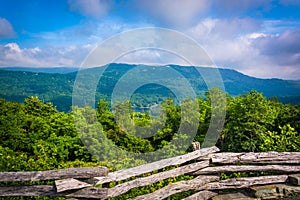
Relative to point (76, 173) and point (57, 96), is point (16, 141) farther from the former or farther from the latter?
point (57, 96)

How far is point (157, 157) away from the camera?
34.0 ft

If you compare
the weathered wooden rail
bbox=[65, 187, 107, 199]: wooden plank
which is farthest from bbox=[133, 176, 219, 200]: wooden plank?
bbox=[65, 187, 107, 199]: wooden plank

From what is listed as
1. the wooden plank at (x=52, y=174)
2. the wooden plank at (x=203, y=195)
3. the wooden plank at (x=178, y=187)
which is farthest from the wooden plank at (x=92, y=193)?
the wooden plank at (x=203, y=195)

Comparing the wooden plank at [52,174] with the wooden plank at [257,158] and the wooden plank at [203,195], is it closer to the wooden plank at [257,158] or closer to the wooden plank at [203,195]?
the wooden plank at [203,195]

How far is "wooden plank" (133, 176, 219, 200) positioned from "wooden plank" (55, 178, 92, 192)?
1.08 m

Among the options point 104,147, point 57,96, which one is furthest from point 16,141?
point 57,96

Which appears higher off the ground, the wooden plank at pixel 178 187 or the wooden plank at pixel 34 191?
the wooden plank at pixel 34 191

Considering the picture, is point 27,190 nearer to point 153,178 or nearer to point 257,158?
point 153,178

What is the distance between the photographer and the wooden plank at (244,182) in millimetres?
5193

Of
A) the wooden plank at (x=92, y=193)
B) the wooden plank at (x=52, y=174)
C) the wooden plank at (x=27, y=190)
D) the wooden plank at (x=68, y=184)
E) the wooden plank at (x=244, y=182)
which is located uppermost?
the wooden plank at (x=52, y=174)

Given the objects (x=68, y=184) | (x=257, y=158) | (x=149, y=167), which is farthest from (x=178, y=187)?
(x=68, y=184)

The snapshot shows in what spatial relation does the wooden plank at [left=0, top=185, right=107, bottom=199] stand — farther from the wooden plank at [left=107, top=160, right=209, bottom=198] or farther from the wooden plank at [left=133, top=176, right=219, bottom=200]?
the wooden plank at [left=133, top=176, right=219, bottom=200]

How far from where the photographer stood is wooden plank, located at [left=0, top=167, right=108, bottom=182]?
3.93 metres

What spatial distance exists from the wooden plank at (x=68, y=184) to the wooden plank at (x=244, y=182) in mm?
2287
